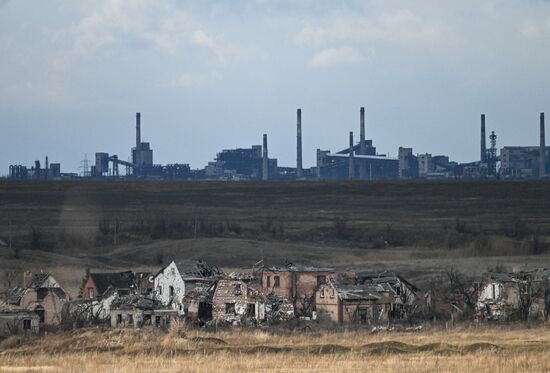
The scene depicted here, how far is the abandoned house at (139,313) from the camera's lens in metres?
45.2

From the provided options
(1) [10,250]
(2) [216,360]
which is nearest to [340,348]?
(2) [216,360]

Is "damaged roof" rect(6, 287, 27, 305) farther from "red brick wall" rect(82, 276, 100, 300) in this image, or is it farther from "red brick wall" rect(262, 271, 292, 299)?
"red brick wall" rect(262, 271, 292, 299)

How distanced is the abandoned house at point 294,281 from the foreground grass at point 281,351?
28.2 feet

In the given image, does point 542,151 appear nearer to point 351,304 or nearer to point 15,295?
point 351,304

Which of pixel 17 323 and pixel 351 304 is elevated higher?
pixel 351 304

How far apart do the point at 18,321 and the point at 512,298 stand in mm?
16410

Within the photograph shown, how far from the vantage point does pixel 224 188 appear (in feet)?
522

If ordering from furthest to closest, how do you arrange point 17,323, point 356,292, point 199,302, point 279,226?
point 279,226 < point 199,302 < point 356,292 < point 17,323

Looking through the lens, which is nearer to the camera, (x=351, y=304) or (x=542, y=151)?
(x=351, y=304)

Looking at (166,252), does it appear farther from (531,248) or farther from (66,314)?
(66,314)

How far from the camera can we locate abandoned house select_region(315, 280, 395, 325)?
46.9 meters

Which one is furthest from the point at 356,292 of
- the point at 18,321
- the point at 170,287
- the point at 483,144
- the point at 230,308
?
the point at 483,144

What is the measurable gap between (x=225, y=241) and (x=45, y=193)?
6321cm

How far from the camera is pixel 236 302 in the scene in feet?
154
